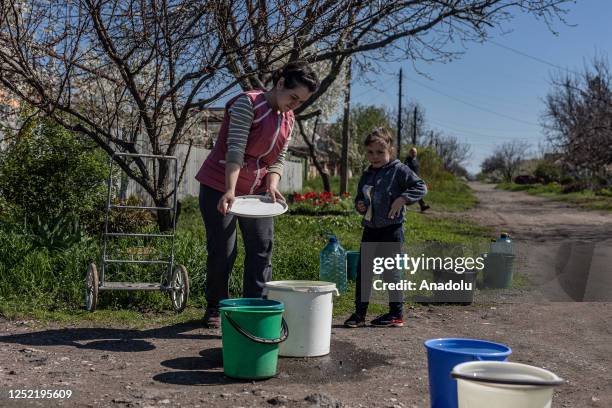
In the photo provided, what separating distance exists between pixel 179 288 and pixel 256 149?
1.59 m

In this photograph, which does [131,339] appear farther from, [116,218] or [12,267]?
[116,218]

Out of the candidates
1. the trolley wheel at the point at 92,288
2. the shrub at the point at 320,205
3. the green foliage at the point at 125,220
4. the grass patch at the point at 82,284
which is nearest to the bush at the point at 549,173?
the shrub at the point at 320,205

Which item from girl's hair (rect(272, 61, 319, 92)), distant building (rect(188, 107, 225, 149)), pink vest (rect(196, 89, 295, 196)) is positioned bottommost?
pink vest (rect(196, 89, 295, 196))

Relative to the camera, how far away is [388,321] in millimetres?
6105

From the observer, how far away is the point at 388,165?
6.14m

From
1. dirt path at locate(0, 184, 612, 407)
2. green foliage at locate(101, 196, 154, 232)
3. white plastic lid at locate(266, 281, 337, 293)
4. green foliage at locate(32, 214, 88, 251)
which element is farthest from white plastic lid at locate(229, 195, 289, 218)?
green foliage at locate(101, 196, 154, 232)

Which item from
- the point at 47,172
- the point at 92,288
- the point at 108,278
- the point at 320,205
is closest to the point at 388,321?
the point at 92,288

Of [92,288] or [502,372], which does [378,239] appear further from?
[502,372]

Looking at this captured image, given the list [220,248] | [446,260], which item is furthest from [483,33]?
[220,248]

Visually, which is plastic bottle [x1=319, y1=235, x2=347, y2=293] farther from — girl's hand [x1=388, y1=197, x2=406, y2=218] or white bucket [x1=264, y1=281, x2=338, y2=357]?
white bucket [x1=264, y1=281, x2=338, y2=357]

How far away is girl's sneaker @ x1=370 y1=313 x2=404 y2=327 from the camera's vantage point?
6.10 metres

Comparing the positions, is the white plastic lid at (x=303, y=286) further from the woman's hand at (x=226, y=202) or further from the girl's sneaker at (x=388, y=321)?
the girl's sneaker at (x=388, y=321)

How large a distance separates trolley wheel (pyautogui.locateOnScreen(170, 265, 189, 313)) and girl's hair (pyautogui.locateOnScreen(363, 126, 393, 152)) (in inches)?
71.8

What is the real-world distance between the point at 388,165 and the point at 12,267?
138 inches
